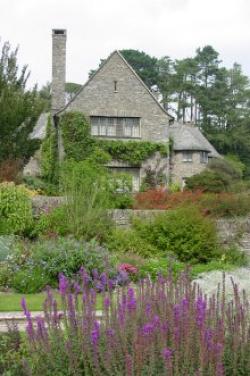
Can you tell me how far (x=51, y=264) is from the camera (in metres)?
11.8

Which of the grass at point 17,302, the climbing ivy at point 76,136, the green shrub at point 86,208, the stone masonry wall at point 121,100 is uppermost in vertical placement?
the stone masonry wall at point 121,100

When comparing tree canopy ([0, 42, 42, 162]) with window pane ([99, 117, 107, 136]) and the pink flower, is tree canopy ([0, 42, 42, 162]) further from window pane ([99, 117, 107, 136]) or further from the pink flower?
the pink flower

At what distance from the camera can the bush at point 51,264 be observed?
11.3m

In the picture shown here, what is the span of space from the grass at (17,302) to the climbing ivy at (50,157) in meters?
16.6

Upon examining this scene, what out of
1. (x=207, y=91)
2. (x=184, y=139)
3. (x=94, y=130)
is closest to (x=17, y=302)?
(x=94, y=130)

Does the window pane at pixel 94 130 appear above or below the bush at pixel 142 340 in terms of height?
above

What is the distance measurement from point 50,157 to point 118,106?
4158mm

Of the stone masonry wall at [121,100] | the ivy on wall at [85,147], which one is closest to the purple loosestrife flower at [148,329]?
the ivy on wall at [85,147]

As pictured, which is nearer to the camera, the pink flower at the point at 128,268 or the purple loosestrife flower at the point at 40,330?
the purple loosestrife flower at the point at 40,330

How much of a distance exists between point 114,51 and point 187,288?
24.2 metres

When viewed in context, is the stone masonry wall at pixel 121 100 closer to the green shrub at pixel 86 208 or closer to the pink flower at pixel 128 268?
the green shrub at pixel 86 208

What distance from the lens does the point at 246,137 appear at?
180 ft

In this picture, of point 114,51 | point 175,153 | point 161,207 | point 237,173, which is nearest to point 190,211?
point 161,207

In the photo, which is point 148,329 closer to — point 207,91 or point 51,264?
point 51,264
